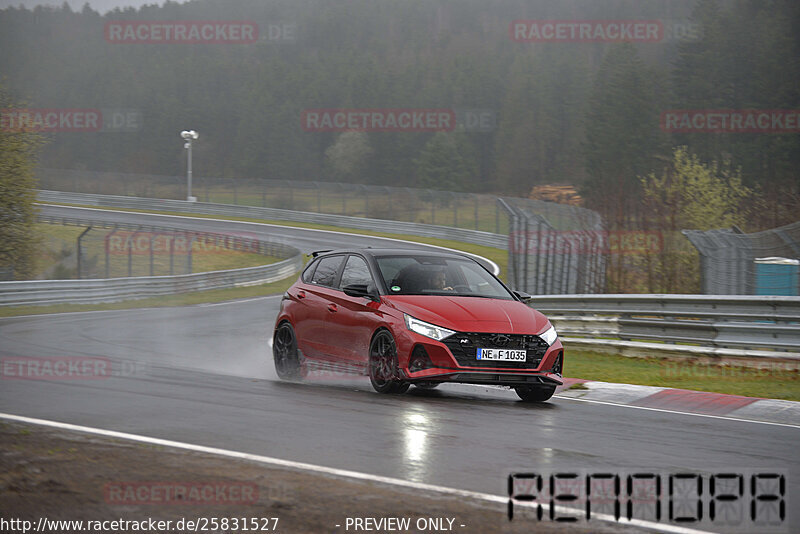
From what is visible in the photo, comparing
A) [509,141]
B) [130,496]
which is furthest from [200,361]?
[509,141]

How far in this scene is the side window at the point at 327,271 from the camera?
1152cm

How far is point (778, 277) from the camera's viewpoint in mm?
15703

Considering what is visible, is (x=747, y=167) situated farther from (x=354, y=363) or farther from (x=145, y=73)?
(x=145, y=73)

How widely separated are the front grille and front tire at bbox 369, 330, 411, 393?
2.13 ft

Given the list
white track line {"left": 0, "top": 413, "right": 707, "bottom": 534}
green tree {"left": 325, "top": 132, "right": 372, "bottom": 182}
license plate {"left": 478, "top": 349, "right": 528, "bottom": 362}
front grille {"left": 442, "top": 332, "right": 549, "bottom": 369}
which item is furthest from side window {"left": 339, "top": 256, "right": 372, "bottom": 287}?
green tree {"left": 325, "top": 132, "right": 372, "bottom": 182}

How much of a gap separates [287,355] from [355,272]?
153 centimetres

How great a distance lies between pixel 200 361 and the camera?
1392 cm

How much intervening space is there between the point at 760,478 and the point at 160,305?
25.9 m

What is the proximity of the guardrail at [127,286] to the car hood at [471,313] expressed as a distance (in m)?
19.5
